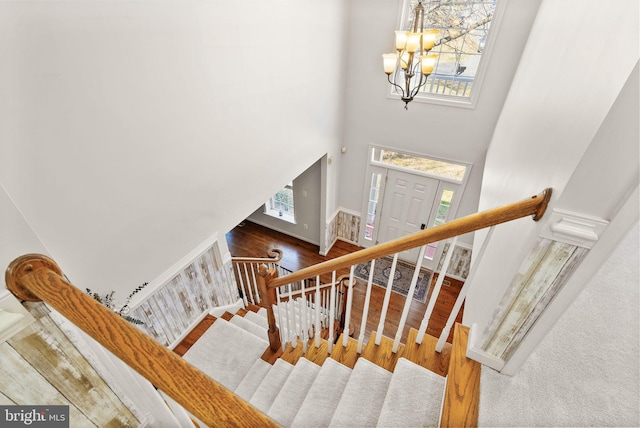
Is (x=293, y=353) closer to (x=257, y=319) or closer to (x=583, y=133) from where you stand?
(x=257, y=319)

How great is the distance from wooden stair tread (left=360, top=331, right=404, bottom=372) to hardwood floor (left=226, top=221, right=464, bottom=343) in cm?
222

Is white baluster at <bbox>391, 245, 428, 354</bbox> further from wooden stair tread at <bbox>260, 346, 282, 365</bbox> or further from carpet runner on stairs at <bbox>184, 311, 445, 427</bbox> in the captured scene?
wooden stair tread at <bbox>260, 346, 282, 365</bbox>

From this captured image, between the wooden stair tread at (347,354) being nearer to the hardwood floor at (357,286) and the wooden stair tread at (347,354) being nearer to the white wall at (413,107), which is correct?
the hardwood floor at (357,286)

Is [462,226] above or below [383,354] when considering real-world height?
above

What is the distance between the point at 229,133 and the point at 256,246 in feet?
11.5

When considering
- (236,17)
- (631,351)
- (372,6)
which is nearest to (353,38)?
(372,6)

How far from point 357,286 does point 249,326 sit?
2061mm

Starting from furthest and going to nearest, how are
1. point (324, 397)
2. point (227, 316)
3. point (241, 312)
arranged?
point (241, 312), point (227, 316), point (324, 397)

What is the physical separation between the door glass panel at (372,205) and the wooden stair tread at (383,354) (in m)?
3.61

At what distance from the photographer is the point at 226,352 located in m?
2.79

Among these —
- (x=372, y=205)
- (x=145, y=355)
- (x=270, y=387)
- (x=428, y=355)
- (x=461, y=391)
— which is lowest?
(x=372, y=205)

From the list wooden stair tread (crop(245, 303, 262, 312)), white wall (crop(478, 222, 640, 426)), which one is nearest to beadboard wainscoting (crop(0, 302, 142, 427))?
white wall (crop(478, 222, 640, 426))

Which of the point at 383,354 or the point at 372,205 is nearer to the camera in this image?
the point at 383,354

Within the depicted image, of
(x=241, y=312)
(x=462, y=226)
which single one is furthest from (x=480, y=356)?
(x=241, y=312)
